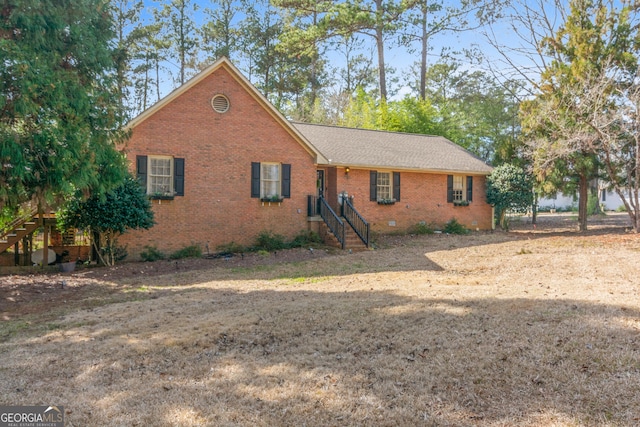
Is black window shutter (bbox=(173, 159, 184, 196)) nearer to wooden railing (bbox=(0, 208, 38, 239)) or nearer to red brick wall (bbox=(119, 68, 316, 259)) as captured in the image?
red brick wall (bbox=(119, 68, 316, 259))

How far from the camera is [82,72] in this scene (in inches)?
357

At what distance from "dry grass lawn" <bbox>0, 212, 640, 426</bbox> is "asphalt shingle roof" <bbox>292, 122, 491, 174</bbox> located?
32.1 ft

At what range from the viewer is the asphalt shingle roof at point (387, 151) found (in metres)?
18.2

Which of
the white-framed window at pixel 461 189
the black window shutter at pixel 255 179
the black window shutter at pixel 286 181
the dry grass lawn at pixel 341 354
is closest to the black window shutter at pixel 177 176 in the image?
the black window shutter at pixel 255 179

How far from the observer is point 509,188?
2078cm

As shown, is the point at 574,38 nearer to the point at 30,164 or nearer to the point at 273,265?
the point at 273,265

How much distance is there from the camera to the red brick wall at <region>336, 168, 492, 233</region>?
17984mm

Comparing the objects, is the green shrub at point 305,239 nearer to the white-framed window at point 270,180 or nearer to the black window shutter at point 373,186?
the white-framed window at point 270,180

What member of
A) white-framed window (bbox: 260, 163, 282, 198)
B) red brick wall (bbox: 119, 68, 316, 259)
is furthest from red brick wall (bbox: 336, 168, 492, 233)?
red brick wall (bbox: 119, 68, 316, 259)

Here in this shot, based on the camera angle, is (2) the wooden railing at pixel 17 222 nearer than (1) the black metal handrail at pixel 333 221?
Yes

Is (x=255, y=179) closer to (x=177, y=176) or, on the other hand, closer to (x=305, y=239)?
(x=177, y=176)

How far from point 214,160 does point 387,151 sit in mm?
8463

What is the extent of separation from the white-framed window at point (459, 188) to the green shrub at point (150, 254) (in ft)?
43.4

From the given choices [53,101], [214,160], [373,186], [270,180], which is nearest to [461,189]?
[373,186]
